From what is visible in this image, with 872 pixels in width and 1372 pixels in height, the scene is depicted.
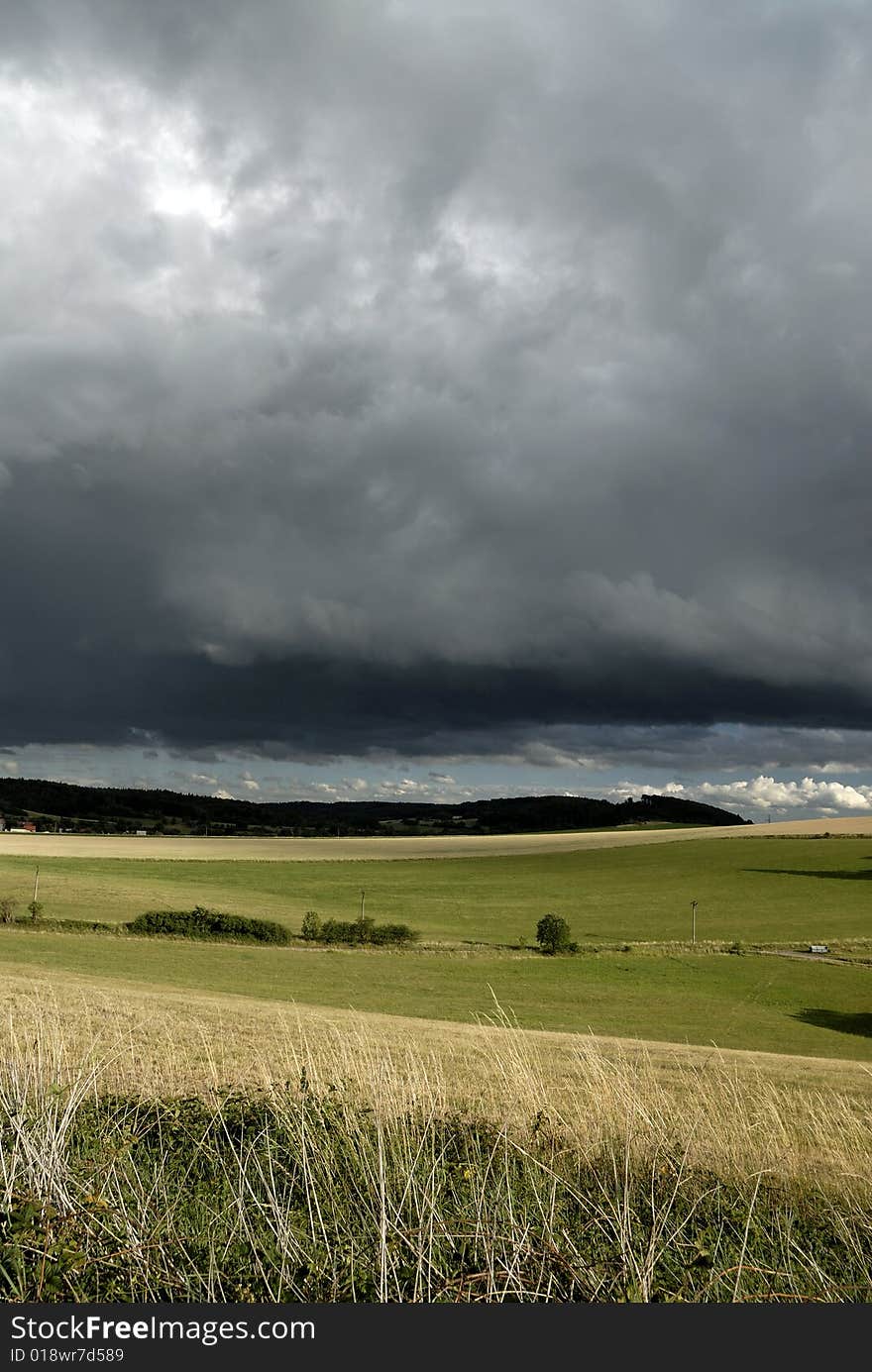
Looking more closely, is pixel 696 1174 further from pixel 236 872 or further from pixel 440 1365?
pixel 236 872

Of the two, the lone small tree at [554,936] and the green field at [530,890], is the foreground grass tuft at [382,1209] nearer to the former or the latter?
the lone small tree at [554,936]

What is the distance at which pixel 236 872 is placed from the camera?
118m

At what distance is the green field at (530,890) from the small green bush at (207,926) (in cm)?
535

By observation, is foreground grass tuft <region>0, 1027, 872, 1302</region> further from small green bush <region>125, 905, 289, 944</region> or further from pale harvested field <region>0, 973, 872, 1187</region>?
small green bush <region>125, 905, 289, 944</region>

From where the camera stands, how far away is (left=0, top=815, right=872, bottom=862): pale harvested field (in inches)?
5241

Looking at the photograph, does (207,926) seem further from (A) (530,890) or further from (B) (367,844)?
(B) (367,844)

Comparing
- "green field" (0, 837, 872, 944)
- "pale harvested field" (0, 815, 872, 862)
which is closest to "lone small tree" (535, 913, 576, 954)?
"green field" (0, 837, 872, 944)

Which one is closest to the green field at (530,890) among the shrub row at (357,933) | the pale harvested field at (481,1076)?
the shrub row at (357,933)

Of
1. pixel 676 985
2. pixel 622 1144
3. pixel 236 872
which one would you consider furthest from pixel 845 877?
pixel 622 1144

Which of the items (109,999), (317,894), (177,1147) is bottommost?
(317,894)

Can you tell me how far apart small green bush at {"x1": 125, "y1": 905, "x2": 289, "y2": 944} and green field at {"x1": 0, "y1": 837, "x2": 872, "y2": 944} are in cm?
535

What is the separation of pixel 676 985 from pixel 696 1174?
182ft

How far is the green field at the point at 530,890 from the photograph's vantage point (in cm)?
8850

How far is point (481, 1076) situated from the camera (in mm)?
17125
